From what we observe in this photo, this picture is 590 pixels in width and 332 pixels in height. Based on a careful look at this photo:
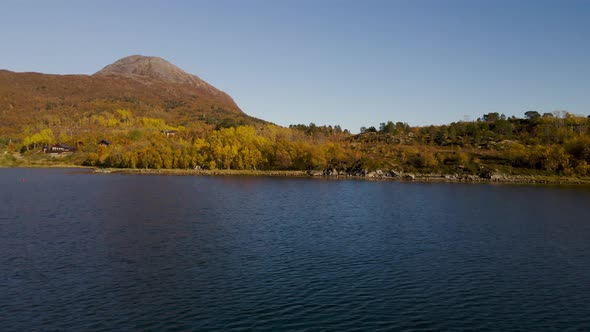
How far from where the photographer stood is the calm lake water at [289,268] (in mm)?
25875

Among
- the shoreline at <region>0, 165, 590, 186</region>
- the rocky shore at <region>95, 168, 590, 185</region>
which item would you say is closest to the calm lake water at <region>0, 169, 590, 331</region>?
the shoreline at <region>0, 165, 590, 186</region>

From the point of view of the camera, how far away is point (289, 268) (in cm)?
3556

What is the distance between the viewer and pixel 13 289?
2945cm

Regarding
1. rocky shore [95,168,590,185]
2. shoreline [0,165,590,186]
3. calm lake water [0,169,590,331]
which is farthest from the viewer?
rocky shore [95,168,590,185]

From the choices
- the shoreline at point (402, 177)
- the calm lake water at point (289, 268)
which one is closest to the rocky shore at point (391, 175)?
the shoreline at point (402, 177)

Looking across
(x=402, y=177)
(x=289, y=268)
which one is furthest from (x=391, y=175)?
(x=289, y=268)

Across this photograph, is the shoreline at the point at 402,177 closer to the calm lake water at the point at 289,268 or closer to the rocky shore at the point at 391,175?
the rocky shore at the point at 391,175

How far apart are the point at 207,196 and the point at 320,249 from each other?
4662 centimetres

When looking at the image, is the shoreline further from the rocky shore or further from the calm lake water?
the calm lake water

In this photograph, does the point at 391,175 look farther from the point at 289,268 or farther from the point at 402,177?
the point at 289,268

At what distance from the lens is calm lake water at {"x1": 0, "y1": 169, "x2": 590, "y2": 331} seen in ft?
84.9

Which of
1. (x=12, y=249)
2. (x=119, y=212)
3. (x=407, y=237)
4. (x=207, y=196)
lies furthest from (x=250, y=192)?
(x=12, y=249)

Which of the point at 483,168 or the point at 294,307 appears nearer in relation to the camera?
the point at 294,307

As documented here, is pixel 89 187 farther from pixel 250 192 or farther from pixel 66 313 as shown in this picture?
pixel 66 313
